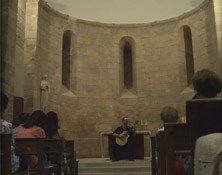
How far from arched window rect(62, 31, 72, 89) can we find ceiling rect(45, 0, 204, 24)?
140 cm

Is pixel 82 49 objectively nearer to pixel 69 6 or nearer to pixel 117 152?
pixel 69 6

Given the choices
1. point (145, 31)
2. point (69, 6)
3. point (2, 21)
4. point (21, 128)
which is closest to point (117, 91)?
point (145, 31)

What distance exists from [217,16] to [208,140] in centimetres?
971

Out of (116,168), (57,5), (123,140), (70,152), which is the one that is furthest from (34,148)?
(57,5)

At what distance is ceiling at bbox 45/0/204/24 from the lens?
14.0 metres

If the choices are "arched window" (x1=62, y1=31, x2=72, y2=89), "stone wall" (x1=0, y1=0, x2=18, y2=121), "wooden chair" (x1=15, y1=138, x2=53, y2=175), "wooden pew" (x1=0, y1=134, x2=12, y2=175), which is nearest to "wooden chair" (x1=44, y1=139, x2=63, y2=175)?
"wooden chair" (x1=15, y1=138, x2=53, y2=175)

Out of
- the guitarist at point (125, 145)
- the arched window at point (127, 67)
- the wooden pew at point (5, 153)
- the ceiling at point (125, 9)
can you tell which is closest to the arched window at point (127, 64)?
the arched window at point (127, 67)

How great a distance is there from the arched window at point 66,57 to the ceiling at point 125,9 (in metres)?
1.40

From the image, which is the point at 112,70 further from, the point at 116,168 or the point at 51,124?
the point at 51,124

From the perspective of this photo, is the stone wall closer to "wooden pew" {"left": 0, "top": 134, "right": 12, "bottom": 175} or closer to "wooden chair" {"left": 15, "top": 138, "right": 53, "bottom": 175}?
"wooden chair" {"left": 15, "top": 138, "right": 53, "bottom": 175}

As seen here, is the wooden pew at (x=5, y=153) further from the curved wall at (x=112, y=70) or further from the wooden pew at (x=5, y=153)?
the curved wall at (x=112, y=70)

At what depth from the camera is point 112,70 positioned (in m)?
13.2

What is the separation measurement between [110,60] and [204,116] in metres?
11.4

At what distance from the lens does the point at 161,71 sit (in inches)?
506
